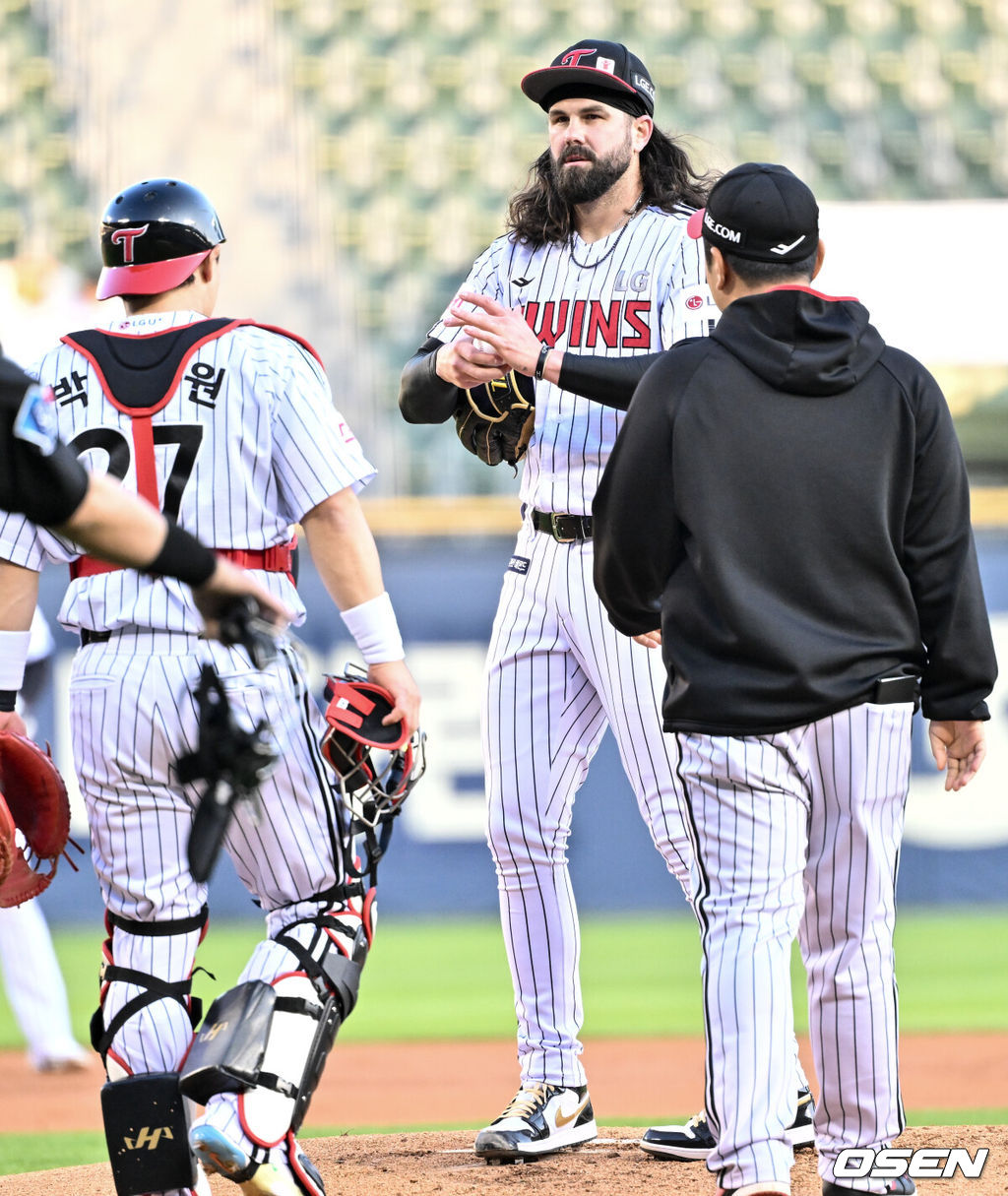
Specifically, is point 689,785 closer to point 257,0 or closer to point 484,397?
point 484,397

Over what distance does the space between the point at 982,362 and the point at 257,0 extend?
202 inches

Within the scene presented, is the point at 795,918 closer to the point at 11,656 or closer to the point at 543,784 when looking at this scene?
the point at 543,784

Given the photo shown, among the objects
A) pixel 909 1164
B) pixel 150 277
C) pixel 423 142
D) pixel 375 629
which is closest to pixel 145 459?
pixel 150 277

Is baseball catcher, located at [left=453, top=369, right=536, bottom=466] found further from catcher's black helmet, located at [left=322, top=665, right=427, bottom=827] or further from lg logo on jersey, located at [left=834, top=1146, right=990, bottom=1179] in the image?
lg logo on jersey, located at [left=834, top=1146, right=990, bottom=1179]

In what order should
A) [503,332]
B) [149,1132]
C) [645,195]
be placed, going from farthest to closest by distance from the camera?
[645,195]
[503,332]
[149,1132]

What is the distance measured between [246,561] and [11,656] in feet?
1.44

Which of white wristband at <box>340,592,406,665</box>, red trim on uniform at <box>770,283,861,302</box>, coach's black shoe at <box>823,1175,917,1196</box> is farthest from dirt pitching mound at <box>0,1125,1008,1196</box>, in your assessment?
red trim on uniform at <box>770,283,861,302</box>

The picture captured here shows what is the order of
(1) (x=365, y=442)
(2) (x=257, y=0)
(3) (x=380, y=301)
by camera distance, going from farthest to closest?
(2) (x=257, y=0) → (3) (x=380, y=301) → (1) (x=365, y=442)

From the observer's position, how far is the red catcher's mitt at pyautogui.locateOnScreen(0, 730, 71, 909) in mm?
2979

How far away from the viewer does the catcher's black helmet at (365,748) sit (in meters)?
2.93

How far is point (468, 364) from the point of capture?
329 cm

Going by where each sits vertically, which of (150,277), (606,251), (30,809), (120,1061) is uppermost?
(606,251)

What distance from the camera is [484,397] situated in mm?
3518

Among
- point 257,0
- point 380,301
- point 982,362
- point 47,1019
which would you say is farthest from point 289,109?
point 47,1019
